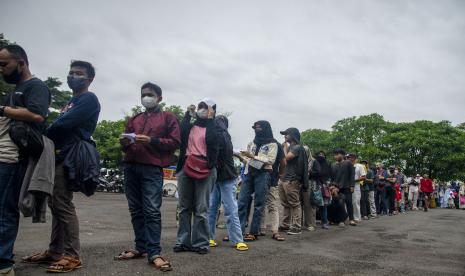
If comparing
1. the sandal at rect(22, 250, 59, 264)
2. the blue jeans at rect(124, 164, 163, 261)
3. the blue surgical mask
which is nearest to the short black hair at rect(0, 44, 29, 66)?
the blue surgical mask

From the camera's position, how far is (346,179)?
10883 millimetres

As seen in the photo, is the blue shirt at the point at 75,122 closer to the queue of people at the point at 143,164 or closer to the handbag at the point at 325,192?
the queue of people at the point at 143,164

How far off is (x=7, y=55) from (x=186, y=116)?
2.41 metres

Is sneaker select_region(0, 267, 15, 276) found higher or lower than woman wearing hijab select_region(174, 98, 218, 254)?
lower

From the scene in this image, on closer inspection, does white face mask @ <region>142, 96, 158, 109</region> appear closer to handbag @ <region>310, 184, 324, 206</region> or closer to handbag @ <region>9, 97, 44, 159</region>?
handbag @ <region>9, 97, 44, 159</region>

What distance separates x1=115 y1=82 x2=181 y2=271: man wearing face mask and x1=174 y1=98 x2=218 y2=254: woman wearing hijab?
63 centimetres

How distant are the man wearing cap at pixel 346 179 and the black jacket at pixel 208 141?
6.39 m

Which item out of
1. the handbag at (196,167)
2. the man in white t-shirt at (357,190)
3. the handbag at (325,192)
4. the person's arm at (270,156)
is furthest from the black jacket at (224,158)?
the man in white t-shirt at (357,190)

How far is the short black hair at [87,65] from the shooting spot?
4234 millimetres

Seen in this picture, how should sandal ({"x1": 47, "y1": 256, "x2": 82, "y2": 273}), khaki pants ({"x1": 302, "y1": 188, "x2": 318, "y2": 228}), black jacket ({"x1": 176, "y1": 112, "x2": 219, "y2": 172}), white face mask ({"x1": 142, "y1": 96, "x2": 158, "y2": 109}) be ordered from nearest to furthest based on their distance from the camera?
sandal ({"x1": 47, "y1": 256, "x2": 82, "y2": 273}), white face mask ({"x1": 142, "y1": 96, "x2": 158, "y2": 109}), black jacket ({"x1": 176, "y1": 112, "x2": 219, "y2": 172}), khaki pants ({"x1": 302, "y1": 188, "x2": 318, "y2": 228})

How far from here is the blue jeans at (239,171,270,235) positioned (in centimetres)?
685

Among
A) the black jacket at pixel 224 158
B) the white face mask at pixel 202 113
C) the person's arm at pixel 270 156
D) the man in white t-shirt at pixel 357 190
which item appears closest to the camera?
the white face mask at pixel 202 113

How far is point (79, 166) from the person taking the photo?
13.0 ft

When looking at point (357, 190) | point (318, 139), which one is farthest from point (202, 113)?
point (318, 139)
